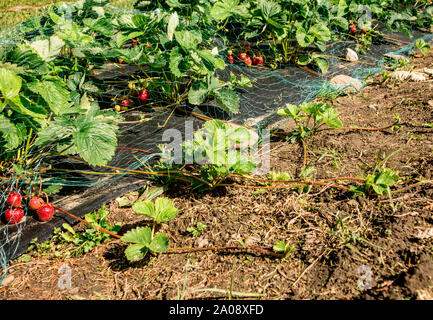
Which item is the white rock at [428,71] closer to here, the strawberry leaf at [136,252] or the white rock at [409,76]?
the white rock at [409,76]

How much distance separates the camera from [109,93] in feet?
8.32

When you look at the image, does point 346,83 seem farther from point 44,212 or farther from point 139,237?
point 44,212

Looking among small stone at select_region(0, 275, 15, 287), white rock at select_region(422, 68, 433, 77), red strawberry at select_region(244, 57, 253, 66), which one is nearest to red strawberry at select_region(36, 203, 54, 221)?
small stone at select_region(0, 275, 15, 287)

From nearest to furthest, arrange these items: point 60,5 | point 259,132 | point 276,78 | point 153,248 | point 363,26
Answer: point 153,248 → point 259,132 → point 60,5 → point 276,78 → point 363,26

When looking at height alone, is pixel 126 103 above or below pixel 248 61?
below

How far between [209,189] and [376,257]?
0.90m

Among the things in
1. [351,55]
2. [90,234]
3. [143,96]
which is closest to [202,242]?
[90,234]

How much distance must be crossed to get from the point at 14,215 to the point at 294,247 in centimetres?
143

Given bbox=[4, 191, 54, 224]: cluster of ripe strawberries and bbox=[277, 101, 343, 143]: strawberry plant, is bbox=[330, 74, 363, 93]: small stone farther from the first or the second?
bbox=[4, 191, 54, 224]: cluster of ripe strawberries

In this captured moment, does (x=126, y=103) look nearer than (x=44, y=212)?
No

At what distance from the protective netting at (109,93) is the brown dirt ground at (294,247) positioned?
401mm

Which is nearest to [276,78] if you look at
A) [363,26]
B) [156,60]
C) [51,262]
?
[156,60]

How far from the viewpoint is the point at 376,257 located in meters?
1.17
